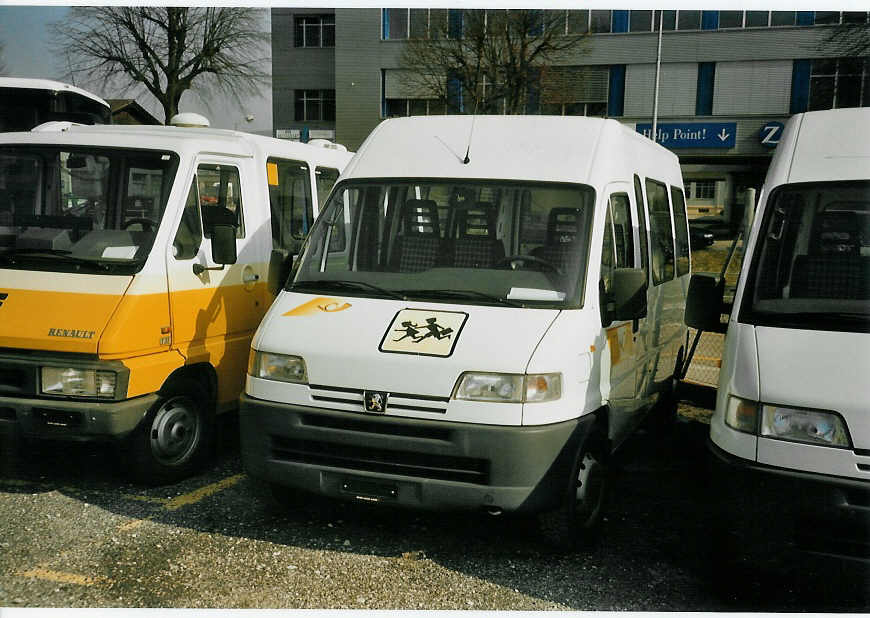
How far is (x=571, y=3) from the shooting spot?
519 cm

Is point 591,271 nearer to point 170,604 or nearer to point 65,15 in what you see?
point 170,604

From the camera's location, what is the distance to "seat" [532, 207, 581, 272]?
15.9 feet

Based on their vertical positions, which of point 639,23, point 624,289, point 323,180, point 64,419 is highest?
point 639,23

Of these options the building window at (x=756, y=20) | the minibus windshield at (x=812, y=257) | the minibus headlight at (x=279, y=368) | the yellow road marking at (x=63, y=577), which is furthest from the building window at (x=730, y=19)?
the yellow road marking at (x=63, y=577)

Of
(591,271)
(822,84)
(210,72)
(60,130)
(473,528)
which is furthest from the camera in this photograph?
(822,84)

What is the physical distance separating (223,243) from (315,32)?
100ft

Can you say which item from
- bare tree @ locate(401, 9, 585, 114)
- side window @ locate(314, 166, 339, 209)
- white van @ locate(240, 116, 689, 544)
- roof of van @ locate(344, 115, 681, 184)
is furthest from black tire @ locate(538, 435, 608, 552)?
bare tree @ locate(401, 9, 585, 114)

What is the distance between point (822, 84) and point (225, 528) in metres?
20.8


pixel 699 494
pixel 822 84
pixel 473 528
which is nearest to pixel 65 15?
pixel 473 528

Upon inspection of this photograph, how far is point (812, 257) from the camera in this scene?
14.4 ft

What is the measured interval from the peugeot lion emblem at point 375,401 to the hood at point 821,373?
5.71ft

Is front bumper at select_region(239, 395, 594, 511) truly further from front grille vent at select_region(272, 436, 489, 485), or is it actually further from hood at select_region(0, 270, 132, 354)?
hood at select_region(0, 270, 132, 354)

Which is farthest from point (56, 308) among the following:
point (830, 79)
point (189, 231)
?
point (830, 79)

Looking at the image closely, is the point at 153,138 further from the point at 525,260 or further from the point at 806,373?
the point at 806,373
